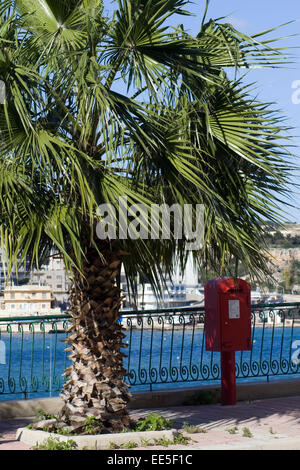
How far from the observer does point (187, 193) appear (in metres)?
6.40

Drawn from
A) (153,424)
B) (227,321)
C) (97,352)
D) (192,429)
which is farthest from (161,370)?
(97,352)

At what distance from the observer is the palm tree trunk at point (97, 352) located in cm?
649

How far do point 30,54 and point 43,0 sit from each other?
534 mm

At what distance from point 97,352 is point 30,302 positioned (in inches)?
2890

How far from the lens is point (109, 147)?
19.9 ft

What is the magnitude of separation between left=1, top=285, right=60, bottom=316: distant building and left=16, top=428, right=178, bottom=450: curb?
69.7 metres

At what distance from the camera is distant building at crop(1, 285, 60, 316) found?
261 ft

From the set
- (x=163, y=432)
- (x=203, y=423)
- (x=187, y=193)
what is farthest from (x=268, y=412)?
(x=187, y=193)

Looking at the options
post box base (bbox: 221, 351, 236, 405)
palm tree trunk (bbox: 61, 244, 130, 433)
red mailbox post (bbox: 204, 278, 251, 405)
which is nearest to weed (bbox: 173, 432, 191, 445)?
palm tree trunk (bbox: 61, 244, 130, 433)

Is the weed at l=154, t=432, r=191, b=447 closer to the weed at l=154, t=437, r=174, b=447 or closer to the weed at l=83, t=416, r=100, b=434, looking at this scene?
the weed at l=154, t=437, r=174, b=447

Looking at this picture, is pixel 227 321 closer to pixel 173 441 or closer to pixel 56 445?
pixel 173 441

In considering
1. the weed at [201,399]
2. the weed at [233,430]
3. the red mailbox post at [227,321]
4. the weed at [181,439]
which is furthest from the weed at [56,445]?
the weed at [201,399]
